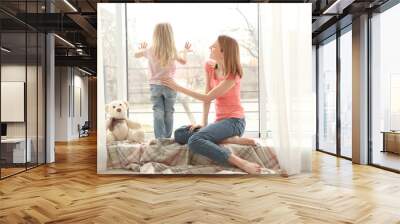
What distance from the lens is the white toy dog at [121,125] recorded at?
19.0 ft

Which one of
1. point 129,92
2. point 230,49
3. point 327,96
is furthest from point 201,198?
point 327,96

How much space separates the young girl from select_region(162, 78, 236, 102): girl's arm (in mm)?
63

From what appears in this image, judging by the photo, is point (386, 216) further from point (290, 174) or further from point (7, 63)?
point (7, 63)

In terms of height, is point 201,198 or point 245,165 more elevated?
point 245,165

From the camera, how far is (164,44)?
581 cm

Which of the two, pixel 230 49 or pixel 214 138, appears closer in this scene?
pixel 214 138

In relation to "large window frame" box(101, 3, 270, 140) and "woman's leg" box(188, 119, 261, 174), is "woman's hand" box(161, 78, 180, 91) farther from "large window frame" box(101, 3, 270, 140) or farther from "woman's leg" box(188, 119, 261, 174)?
"woman's leg" box(188, 119, 261, 174)

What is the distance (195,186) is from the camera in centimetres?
485

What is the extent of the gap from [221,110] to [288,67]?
3.95ft

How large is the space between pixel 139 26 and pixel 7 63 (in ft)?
6.33

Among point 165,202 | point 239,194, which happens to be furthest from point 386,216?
point 165,202

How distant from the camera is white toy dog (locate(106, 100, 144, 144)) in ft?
19.0

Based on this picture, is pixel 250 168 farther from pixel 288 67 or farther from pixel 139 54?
pixel 139 54

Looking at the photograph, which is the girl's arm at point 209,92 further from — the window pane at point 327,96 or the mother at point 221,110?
the window pane at point 327,96
